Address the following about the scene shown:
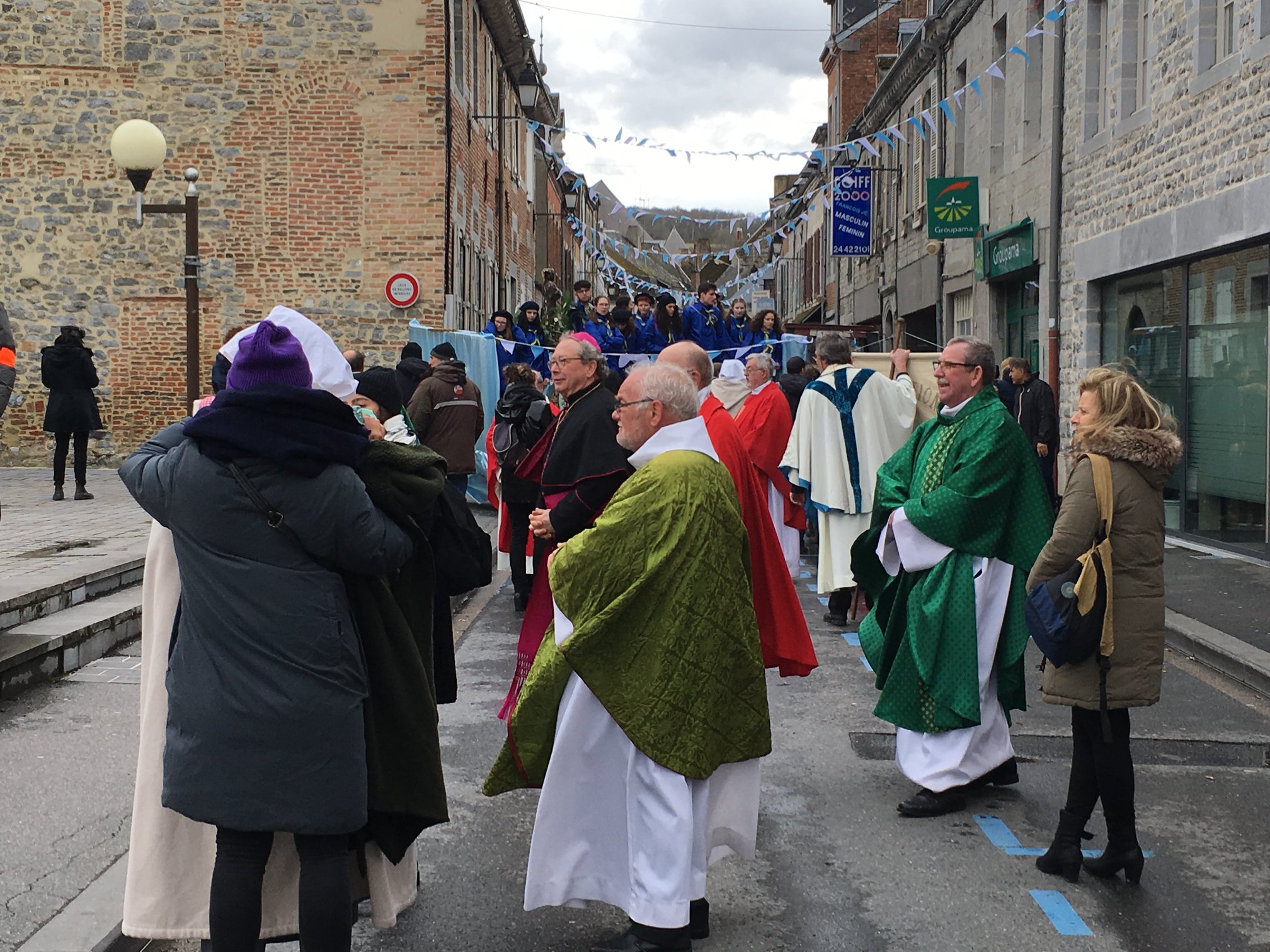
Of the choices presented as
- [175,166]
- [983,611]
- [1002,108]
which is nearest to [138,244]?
[175,166]

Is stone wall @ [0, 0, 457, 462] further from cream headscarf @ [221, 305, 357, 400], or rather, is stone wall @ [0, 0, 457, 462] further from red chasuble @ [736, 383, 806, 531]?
cream headscarf @ [221, 305, 357, 400]

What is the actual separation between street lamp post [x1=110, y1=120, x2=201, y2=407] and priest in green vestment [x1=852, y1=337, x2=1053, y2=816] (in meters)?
8.42

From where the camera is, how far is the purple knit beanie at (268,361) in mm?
3205

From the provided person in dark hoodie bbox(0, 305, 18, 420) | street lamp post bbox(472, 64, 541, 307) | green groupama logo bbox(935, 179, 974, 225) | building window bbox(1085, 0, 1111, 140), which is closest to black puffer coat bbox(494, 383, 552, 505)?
person in dark hoodie bbox(0, 305, 18, 420)

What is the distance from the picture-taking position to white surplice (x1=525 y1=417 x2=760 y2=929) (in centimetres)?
389

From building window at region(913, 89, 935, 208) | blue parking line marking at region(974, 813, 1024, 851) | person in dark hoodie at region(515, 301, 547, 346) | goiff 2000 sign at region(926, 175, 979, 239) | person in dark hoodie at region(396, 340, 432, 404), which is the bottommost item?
blue parking line marking at region(974, 813, 1024, 851)

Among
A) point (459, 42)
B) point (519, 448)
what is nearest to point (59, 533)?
point (519, 448)

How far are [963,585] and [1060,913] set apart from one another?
145 cm

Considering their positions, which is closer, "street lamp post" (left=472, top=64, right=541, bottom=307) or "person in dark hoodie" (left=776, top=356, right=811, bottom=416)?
"person in dark hoodie" (left=776, top=356, right=811, bottom=416)

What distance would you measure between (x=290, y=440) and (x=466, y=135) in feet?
70.7

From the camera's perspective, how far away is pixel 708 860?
4.24 metres

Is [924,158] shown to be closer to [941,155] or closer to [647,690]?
[941,155]

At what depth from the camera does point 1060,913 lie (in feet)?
14.1

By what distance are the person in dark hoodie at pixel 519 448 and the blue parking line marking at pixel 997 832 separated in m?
4.85
